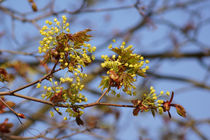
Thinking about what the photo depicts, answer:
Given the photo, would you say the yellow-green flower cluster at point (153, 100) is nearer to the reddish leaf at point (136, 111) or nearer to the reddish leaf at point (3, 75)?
the reddish leaf at point (136, 111)

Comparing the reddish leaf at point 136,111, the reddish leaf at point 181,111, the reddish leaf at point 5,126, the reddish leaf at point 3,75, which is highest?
the reddish leaf at point 3,75

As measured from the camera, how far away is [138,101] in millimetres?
1430

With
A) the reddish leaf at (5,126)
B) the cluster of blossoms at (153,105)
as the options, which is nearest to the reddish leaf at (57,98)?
Result: the cluster of blossoms at (153,105)

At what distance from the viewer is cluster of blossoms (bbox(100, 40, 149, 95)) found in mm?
1426

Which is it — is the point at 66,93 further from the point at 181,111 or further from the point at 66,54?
the point at 181,111

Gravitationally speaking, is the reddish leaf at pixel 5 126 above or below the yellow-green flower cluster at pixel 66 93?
below

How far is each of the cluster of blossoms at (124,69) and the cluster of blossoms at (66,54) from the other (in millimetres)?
142

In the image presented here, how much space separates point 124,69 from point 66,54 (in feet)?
1.16

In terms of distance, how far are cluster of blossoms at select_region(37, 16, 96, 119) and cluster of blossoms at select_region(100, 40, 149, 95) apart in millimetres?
142

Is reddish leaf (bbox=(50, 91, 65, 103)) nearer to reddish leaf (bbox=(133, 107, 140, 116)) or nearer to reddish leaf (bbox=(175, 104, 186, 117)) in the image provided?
reddish leaf (bbox=(133, 107, 140, 116))

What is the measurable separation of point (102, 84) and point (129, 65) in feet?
0.66

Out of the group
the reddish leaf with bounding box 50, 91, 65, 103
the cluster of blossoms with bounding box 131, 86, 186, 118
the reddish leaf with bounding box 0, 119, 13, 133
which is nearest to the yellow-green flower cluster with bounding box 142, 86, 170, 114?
the cluster of blossoms with bounding box 131, 86, 186, 118

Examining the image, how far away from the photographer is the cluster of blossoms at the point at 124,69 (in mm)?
1426

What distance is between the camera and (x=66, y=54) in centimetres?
140
